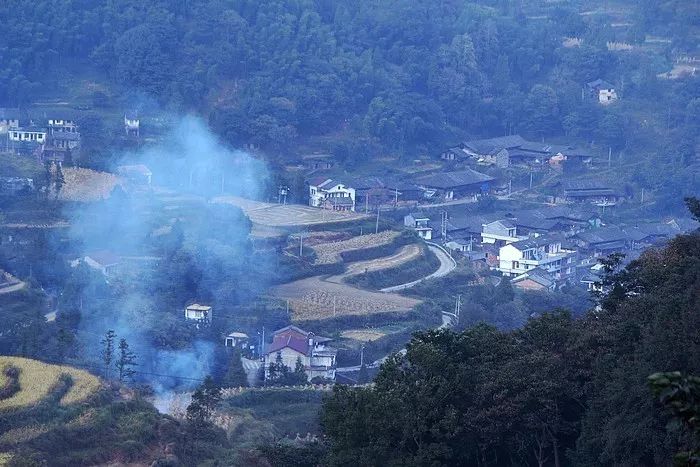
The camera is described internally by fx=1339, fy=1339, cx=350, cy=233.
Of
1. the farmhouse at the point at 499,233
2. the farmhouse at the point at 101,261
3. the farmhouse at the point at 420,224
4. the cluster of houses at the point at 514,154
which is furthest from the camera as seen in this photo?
the cluster of houses at the point at 514,154

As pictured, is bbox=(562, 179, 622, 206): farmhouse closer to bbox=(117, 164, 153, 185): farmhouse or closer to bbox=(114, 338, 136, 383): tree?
bbox=(117, 164, 153, 185): farmhouse

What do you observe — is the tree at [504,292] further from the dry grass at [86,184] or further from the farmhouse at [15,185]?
the farmhouse at [15,185]

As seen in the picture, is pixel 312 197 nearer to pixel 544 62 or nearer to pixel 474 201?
pixel 474 201

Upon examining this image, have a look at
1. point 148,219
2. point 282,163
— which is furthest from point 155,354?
point 282,163

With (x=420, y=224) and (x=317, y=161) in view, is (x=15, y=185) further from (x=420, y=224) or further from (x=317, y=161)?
(x=317, y=161)

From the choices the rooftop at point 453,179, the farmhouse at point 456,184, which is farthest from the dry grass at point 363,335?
the rooftop at point 453,179
